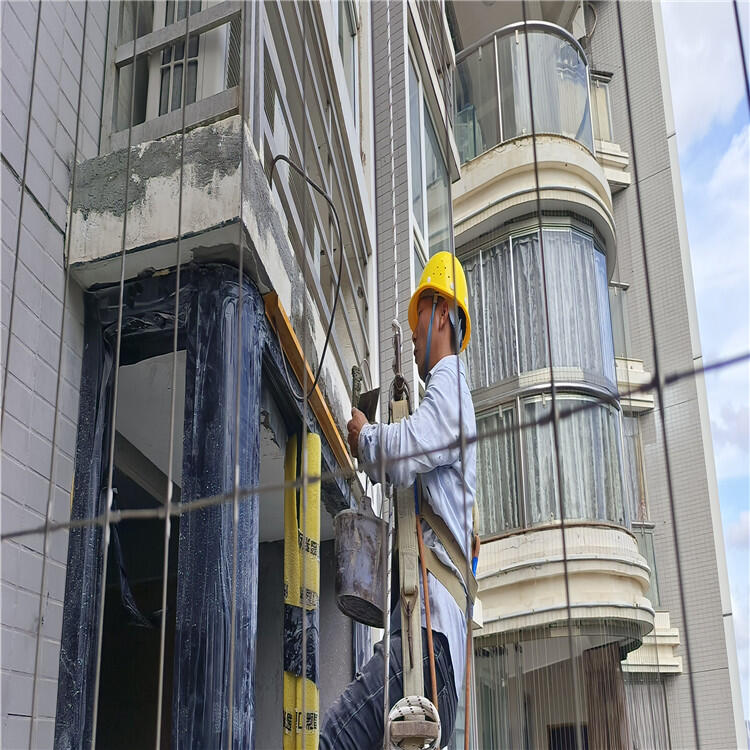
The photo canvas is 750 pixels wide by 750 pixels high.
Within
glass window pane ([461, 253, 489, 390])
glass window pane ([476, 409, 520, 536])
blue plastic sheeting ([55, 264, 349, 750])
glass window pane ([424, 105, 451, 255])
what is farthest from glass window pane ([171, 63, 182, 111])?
glass window pane ([461, 253, 489, 390])

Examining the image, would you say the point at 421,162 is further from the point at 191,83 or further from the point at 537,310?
the point at 191,83

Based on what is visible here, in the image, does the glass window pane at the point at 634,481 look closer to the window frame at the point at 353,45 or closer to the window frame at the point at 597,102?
the window frame at the point at 353,45

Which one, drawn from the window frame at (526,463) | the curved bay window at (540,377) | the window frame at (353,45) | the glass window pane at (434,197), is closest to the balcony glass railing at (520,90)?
the curved bay window at (540,377)

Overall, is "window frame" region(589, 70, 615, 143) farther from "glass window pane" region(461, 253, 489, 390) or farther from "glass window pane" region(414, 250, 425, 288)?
"glass window pane" region(414, 250, 425, 288)

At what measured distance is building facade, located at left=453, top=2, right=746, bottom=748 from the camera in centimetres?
1133

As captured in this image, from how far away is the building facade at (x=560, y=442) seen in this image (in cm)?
1133

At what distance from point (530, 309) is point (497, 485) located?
95.1 inches

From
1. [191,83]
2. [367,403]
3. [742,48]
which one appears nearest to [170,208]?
[191,83]

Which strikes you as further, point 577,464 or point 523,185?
point 523,185

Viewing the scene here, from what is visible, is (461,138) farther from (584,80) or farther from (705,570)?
(705,570)

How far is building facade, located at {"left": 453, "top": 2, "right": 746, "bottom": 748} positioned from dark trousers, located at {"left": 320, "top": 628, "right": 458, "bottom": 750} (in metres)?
6.66

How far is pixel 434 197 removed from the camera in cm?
1089

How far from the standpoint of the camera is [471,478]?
339cm

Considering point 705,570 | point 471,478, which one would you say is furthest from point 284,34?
point 705,570
